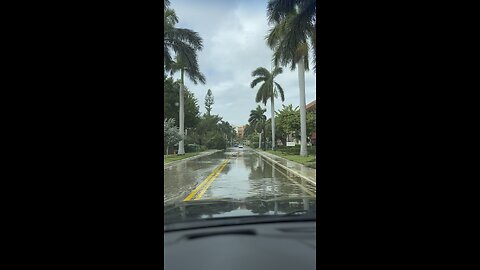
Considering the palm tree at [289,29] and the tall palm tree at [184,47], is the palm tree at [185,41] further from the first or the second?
the palm tree at [289,29]

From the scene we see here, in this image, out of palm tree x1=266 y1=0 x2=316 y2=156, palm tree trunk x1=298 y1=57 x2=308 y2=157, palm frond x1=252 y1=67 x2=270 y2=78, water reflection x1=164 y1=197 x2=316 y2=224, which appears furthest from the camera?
palm frond x1=252 y1=67 x2=270 y2=78

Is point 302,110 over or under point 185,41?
under

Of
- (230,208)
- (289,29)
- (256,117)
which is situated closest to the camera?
(230,208)

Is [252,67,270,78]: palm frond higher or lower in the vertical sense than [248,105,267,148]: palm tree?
higher

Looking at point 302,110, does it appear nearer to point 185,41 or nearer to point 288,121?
point 185,41

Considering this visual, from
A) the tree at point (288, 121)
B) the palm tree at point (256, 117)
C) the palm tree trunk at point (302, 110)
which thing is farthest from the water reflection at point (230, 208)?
the palm tree at point (256, 117)

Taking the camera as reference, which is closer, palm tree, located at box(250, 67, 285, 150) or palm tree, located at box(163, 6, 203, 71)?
palm tree, located at box(163, 6, 203, 71)

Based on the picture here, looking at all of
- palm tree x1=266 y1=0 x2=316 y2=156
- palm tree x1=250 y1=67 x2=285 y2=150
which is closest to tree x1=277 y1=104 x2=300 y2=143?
palm tree x1=250 y1=67 x2=285 y2=150

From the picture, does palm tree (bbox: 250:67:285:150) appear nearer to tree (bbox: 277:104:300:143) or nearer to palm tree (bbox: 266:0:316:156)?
tree (bbox: 277:104:300:143)

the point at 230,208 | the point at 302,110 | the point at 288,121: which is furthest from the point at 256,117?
the point at 230,208
